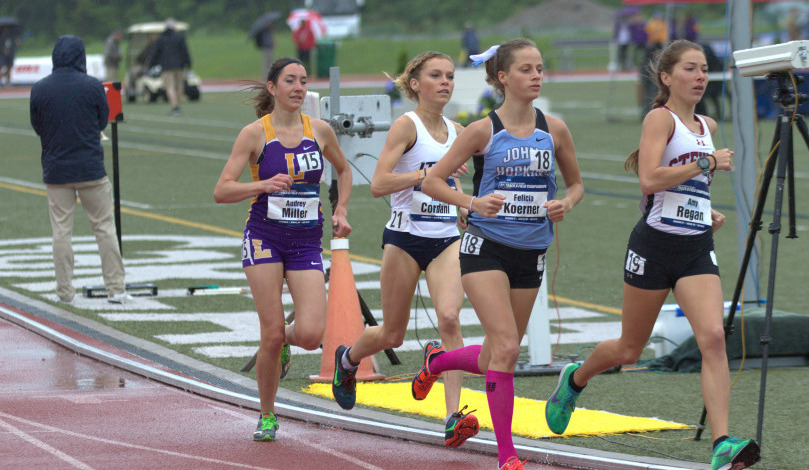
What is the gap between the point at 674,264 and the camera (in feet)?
22.4

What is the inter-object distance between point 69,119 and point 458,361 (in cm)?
583

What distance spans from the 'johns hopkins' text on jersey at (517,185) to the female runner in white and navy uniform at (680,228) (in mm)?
527

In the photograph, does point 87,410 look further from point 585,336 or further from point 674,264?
point 585,336

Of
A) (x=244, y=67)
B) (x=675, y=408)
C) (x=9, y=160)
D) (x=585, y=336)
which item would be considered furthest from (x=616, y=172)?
(x=244, y=67)

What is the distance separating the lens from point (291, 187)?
296 inches

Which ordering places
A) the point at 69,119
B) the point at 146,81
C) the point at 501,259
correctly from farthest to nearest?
the point at 146,81, the point at 69,119, the point at 501,259

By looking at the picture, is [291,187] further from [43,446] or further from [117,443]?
[43,446]

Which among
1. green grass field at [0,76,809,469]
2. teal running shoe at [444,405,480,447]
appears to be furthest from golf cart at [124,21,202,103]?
teal running shoe at [444,405,480,447]

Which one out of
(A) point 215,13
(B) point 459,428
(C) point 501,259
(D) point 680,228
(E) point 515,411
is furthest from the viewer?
(A) point 215,13

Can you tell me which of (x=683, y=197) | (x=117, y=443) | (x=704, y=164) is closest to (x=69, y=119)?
(x=117, y=443)

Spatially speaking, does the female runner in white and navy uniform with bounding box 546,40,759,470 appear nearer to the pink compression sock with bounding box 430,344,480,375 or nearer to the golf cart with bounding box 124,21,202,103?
the pink compression sock with bounding box 430,344,480,375

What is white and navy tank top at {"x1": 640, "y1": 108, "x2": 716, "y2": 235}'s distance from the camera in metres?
6.85

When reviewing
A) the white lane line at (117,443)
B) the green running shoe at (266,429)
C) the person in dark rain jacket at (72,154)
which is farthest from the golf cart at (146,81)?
the green running shoe at (266,429)

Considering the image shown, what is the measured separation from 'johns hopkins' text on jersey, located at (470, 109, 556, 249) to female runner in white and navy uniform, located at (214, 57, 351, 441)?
1220 mm
